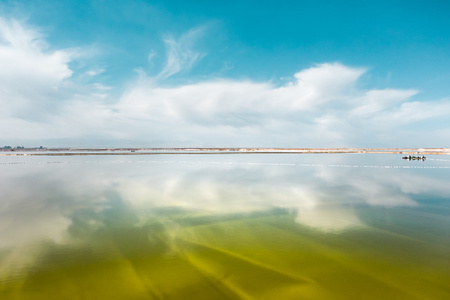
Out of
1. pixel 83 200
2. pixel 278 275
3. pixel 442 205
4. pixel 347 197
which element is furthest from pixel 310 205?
pixel 83 200

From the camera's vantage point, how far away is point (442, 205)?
1101 centimetres

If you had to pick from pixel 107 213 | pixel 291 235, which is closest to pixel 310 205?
pixel 291 235

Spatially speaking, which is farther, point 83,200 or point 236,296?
point 83,200

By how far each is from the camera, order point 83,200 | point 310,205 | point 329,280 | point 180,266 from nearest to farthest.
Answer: point 329,280 → point 180,266 → point 310,205 → point 83,200

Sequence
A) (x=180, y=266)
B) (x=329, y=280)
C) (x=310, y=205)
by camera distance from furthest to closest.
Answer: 1. (x=310, y=205)
2. (x=180, y=266)
3. (x=329, y=280)

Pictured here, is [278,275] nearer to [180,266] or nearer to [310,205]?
[180,266]

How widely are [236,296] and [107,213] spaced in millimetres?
7091

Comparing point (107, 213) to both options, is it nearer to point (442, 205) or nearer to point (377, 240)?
point (377, 240)

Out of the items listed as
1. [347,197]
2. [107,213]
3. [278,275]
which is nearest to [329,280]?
[278,275]

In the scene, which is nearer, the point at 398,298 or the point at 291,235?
the point at 398,298

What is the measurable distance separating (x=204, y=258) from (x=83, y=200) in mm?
8931

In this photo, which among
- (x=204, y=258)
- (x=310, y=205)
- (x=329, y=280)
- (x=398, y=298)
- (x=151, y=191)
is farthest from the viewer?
(x=151, y=191)

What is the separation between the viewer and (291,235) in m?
7.16

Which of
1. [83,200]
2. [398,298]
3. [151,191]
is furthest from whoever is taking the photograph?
[151,191]
